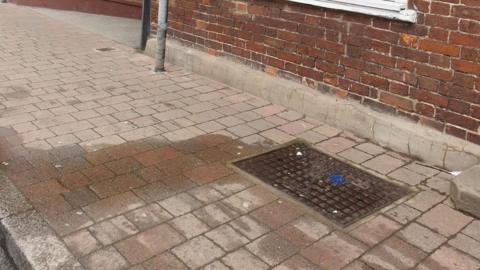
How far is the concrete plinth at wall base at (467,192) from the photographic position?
3702 mm

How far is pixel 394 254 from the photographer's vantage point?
129 inches

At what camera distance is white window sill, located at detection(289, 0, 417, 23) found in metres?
4.48

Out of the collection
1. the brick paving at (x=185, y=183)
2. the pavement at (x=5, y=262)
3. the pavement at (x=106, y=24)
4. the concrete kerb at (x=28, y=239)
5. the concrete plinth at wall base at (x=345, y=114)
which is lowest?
the pavement at (x=5, y=262)

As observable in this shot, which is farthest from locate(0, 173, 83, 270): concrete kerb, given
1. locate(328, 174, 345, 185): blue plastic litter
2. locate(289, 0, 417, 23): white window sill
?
locate(289, 0, 417, 23): white window sill

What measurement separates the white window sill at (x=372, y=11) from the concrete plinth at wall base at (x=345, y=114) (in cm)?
84

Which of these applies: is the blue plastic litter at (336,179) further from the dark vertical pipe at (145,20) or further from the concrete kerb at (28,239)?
the dark vertical pipe at (145,20)

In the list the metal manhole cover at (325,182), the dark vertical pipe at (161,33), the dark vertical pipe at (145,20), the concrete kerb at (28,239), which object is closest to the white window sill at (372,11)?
the metal manhole cover at (325,182)

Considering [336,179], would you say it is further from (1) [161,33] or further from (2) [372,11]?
(1) [161,33]

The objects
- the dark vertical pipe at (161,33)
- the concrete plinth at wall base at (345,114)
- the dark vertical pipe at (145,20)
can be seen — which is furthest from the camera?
the dark vertical pipe at (145,20)

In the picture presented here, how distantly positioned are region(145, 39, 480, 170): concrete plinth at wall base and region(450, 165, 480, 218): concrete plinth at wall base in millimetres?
378

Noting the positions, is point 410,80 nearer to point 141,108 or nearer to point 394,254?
point 394,254

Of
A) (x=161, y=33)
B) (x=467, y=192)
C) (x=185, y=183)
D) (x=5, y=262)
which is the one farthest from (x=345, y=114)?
(x=5, y=262)

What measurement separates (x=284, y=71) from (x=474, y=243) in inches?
113

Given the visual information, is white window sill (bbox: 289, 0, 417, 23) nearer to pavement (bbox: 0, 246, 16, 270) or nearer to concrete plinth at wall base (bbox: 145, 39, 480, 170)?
concrete plinth at wall base (bbox: 145, 39, 480, 170)
